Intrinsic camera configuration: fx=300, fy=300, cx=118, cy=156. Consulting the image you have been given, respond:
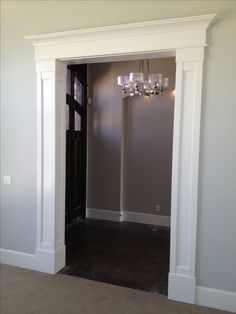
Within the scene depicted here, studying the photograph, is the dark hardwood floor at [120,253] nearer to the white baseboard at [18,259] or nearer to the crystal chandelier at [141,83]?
the white baseboard at [18,259]

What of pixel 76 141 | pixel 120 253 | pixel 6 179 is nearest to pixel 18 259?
pixel 6 179

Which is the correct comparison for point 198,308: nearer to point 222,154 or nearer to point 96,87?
point 222,154

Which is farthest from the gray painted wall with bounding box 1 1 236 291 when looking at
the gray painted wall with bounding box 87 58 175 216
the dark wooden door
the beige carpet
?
the gray painted wall with bounding box 87 58 175 216

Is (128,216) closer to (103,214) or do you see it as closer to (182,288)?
(103,214)

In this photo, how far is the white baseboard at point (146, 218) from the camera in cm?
517

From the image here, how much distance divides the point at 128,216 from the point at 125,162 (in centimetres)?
99

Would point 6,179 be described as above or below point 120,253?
above

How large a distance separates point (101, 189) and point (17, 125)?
248cm

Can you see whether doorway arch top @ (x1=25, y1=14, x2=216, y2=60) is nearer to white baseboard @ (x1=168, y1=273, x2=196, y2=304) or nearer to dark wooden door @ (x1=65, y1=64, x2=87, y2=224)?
dark wooden door @ (x1=65, y1=64, x2=87, y2=224)

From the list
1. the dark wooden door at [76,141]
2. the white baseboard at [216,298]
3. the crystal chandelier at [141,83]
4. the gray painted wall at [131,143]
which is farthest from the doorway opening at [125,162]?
the white baseboard at [216,298]

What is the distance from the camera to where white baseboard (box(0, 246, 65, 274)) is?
3.30 metres

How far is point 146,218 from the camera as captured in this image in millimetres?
5332

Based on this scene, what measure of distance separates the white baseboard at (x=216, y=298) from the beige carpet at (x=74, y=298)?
0.06 metres

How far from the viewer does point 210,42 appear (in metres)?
2.60
